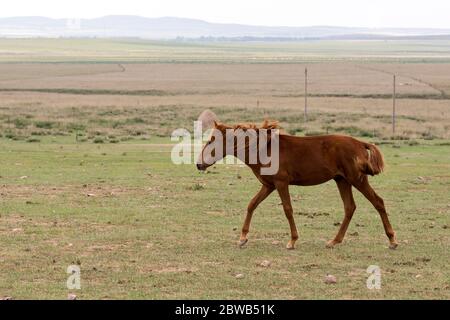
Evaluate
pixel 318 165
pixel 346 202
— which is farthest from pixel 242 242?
pixel 346 202

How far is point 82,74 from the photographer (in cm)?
10800

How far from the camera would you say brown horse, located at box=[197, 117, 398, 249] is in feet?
41.4

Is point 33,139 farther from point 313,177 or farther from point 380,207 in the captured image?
point 380,207

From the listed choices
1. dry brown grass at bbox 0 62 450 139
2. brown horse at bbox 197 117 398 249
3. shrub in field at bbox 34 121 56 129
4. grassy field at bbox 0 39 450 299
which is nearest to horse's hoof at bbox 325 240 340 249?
brown horse at bbox 197 117 398 249

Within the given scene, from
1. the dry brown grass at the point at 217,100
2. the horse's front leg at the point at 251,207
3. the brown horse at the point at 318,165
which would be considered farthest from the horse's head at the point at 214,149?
the dry brown grass at the point at 217,100

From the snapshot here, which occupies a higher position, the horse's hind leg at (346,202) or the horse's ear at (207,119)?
the horse's hind leg at (346,202)

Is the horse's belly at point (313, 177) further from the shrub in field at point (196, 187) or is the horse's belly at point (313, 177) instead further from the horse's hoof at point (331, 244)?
the shrub in field at point (196, 187)

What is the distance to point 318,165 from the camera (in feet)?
41.8

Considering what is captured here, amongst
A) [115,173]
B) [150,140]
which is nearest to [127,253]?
[115,173]

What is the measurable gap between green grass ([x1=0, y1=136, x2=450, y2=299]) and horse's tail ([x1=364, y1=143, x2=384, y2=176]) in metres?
1.09

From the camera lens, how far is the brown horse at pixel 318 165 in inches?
496

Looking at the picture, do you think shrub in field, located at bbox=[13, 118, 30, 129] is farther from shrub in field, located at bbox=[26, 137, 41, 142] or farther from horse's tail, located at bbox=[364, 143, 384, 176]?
horse's tail, located at bbox=[364, 143, 384, 176]

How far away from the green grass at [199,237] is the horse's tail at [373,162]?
1094 millimetres

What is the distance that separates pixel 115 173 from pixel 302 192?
18.9 ft
